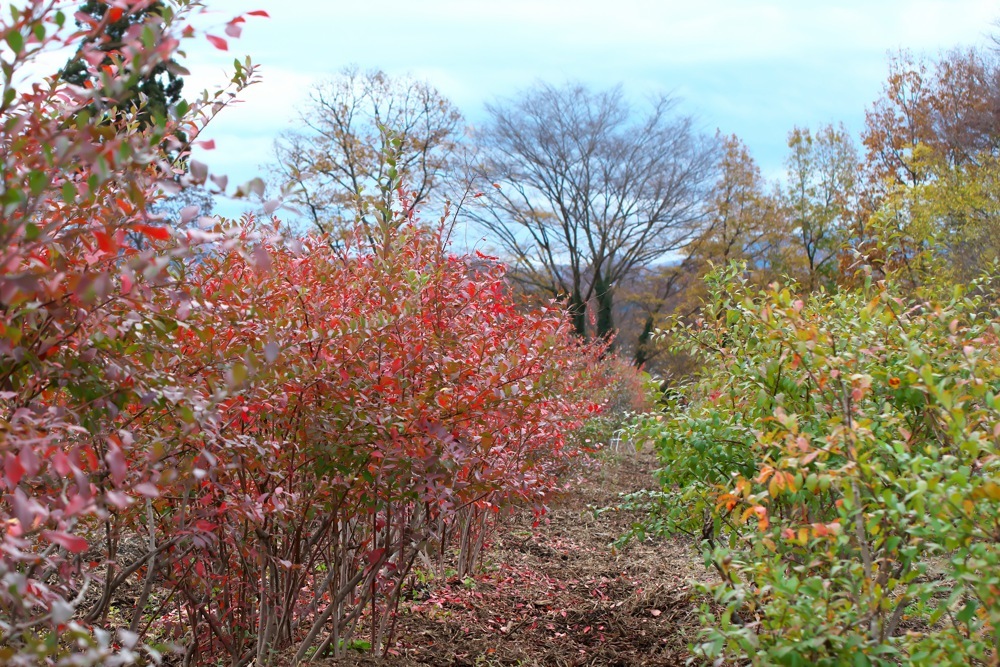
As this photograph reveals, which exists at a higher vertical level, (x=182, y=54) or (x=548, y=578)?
(x=182, y=54)

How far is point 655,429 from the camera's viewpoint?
3150 mm

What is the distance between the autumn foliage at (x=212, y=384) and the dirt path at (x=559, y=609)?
17.3 inches

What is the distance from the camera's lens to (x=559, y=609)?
458 cm

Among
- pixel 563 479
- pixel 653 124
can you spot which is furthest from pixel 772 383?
pixel 653 124

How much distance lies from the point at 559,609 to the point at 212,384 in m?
2.86

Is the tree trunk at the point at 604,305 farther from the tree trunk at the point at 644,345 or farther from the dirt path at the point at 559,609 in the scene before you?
the dirt path at the point at 559,609

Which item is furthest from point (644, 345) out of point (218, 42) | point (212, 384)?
point (218, 42)

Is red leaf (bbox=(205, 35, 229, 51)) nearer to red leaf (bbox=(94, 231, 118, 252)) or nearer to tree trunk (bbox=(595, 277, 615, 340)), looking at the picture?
red leaf (bbox=(94, 231, 118, 252))

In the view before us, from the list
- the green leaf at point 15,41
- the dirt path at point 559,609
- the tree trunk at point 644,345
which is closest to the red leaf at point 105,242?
the green leaf at point 15,41

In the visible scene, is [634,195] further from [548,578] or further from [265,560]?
[265,560]

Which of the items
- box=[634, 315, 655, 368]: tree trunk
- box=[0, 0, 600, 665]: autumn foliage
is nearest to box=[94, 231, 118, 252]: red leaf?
box=[0, 0, 600, 665]: autumn foliage

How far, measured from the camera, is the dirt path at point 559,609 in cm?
383

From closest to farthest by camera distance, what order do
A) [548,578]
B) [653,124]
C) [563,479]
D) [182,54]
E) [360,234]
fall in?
[182,54]
[360,234]
[548,578]
[563,479]
[653,124]

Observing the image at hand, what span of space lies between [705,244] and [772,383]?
25.2 m
